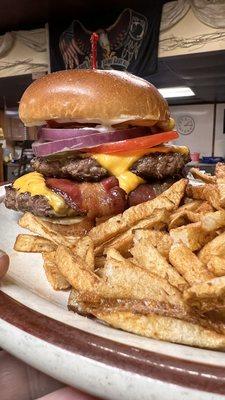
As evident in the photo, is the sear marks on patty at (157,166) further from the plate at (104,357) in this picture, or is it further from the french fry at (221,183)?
the plate at (104,357)

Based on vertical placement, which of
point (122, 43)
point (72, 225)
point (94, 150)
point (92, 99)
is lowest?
point (72, 225)

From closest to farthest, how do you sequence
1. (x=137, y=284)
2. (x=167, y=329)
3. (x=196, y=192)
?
(x=167, y=329), (x=137, y=284), (x=196, y=192)

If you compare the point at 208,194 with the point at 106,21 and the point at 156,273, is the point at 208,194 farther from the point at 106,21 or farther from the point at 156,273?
the point at 106,21

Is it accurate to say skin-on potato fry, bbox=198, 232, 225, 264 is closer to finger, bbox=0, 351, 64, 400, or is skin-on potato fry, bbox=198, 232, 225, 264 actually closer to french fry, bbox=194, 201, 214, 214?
french fry, bbox=194, 201, 214, 214

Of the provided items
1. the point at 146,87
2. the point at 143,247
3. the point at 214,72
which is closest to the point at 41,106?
the point at 146,87

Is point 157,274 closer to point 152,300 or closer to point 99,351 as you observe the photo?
point 152,300

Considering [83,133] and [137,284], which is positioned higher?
[83,133]

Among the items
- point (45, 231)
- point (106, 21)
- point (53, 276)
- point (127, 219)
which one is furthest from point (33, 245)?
point (106, 21)

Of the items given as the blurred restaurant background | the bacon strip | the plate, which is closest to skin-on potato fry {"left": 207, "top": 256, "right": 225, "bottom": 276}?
the plate
